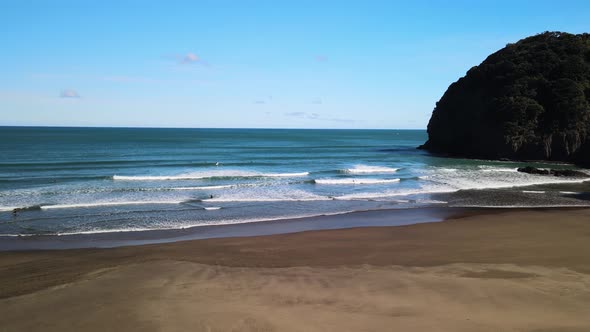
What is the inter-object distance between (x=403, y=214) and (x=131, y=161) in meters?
27.8

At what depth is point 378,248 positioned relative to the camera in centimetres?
1234

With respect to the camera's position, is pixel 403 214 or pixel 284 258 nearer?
pixel 284 258

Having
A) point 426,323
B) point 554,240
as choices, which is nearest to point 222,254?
point 426,323

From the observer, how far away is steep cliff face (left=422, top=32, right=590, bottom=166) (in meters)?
39.8

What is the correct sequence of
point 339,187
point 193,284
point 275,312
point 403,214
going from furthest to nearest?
point 339,187, point 403,214, point 193,284, point 275,312

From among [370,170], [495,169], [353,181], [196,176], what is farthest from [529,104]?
[196,176]

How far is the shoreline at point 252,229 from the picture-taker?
43.0 ft

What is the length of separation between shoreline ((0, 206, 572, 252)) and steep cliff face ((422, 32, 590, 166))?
23839mm

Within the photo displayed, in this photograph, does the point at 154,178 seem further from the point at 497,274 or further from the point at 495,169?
the point at 495,169

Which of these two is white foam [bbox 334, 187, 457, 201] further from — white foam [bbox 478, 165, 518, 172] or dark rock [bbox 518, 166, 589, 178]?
dark rock [bbox 518, 166, 589, 178]

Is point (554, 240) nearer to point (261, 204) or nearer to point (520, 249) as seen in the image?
point (520, 249)

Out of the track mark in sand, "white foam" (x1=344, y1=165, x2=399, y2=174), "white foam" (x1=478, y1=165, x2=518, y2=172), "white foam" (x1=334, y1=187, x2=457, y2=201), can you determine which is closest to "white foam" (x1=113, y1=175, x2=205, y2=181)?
"white foam" (x1=334, y1=187, x2=457, y2=201)

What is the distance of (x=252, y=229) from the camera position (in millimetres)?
15281

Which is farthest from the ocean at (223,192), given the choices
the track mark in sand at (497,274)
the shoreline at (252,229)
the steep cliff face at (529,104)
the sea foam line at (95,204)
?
the track mark in sand at (497,274)
